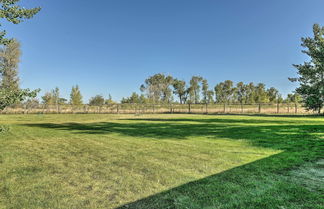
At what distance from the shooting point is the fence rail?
91.3ft

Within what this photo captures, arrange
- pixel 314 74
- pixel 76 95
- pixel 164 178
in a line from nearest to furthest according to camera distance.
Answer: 1. pixel 164 178
2. pixel 314 74
3. pixel 76 95

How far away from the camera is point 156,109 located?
33.1 metres

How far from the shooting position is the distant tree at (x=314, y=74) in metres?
8.65

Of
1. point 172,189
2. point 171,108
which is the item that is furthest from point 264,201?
point 171,108

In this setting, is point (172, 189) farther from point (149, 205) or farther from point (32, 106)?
point (32, 106)

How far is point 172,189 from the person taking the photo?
2.73 m

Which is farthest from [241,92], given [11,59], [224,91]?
[11,59]

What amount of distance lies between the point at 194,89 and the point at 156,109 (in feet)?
105

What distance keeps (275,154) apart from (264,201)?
111 inches

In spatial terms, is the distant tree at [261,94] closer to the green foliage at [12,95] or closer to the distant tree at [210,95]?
the distant tree at [210,95]

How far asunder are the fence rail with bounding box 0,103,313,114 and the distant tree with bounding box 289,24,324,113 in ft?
58.1

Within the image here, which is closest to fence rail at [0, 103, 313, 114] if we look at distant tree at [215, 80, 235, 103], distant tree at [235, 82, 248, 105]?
distant tree at [215, 80, 235, 103]

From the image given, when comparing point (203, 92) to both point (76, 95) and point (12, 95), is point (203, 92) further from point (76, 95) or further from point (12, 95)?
point (12, 95)

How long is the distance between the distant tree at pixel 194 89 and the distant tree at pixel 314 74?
5011cm
